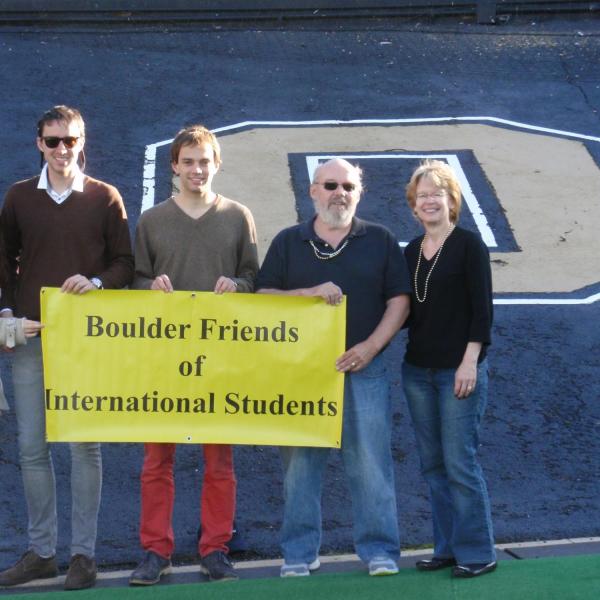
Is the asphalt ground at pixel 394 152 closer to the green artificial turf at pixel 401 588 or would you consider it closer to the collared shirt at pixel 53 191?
the green artificial turf at pixel 401 588

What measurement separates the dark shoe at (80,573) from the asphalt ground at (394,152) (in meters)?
0.46

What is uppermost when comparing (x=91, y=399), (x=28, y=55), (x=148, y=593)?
(x=28, y=55)

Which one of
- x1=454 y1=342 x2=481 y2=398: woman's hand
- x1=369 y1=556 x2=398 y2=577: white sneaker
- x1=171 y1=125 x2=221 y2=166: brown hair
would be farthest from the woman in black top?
x1=171 y1=125 x2=221 y2=166: brown hair

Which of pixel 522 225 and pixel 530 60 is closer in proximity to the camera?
pixel 522 225

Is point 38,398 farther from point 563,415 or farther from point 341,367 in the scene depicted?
point 563,415

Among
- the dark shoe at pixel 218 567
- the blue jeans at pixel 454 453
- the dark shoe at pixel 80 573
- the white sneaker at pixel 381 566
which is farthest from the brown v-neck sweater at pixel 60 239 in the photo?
the white sneaker at pixel 381 566

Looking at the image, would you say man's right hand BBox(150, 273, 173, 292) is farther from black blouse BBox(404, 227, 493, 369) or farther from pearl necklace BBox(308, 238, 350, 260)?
black blouse BBox(404, 227, 493, 369)

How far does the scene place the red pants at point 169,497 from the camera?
248 inches

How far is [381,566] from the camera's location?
20.1 feet

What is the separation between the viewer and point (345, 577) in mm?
6211

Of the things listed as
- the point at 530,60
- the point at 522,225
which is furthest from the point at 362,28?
the point at 522,225

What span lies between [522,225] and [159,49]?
670 centimetres

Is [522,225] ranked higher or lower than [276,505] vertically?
higher

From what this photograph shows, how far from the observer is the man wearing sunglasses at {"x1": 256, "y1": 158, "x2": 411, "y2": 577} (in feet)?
19.5
